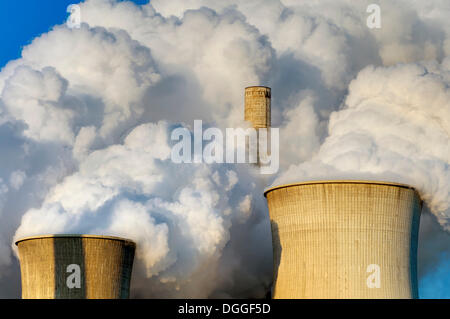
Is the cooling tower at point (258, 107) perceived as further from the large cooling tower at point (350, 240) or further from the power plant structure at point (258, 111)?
the large cooling tower at point (350, 240)

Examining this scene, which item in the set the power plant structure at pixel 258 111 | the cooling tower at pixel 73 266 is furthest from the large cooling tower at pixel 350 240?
the power plant structure at pixel 258 111

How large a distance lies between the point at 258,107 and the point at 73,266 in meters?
17.4

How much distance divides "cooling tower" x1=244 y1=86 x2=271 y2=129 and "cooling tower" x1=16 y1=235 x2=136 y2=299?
48.4ft

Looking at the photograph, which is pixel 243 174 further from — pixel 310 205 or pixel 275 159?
pixel 310 205

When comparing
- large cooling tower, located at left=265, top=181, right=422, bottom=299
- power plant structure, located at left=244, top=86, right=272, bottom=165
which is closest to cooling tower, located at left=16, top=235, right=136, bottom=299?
large cooling tower, located at left=265, top=181, right=422, bottom=299

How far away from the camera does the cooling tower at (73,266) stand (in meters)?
54.5

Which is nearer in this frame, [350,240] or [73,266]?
[73,266]

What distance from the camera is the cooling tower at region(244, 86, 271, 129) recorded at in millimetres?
68875

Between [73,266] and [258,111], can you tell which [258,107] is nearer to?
[258,111]

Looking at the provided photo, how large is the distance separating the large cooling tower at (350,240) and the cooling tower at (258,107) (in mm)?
12036

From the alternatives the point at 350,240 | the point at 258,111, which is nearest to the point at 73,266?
the point at 350,240

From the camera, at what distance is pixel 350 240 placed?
56281 mm

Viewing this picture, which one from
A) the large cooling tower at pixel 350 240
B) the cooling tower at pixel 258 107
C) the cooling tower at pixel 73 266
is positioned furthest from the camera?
the cooling tower at pixel 258 107
